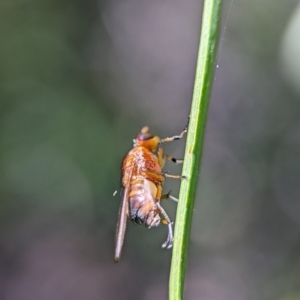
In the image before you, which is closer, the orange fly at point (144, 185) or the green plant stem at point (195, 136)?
the green plant stem at point (195, 136)

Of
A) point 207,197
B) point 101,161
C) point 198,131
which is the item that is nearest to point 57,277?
point 101,161

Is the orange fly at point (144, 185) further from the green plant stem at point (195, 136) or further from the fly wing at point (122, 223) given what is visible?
the green plant stem at point (195, 136)

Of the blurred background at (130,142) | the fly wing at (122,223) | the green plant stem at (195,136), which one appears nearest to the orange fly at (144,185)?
the fly wing at (122,223)

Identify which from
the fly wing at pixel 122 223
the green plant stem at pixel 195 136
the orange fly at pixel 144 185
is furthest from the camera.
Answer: the orange fly at pixel 144 185

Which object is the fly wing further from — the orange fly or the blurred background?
the blurred background

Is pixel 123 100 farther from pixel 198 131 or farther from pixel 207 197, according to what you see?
pixel 198 131

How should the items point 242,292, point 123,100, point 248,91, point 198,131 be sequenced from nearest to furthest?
point 198,131 → point 242,292 → point 248,91 → point 123,100

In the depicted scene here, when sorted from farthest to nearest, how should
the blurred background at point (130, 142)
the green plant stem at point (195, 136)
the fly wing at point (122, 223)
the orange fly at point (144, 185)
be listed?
the blurred background at point (130, 142), the orange fly at point (144, 185), the fly wing at point (122, 223), the green plant stem at point (195, 136)

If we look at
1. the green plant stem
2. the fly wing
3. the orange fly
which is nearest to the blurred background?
the orange fly
